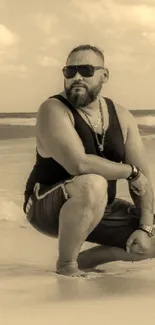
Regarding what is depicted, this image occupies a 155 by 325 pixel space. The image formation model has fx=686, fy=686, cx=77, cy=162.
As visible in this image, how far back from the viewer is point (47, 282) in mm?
1311

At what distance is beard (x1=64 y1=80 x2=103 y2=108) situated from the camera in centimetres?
131

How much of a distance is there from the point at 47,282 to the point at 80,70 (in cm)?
41

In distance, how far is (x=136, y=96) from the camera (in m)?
1.52

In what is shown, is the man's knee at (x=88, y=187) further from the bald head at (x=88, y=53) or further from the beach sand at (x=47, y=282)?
the bald head at (x=88, y=53)

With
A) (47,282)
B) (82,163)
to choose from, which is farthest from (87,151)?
(47,282)

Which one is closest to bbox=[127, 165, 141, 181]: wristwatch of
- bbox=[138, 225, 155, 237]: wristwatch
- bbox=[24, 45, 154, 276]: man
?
bbox=[24, 45, 154, 276]: man

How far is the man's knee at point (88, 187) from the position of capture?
1296 millimetres

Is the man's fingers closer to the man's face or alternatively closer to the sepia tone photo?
the sepia tone photo

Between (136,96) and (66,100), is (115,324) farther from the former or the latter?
(136,96)

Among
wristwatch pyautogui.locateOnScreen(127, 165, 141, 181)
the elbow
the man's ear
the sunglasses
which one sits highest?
the sunglasses

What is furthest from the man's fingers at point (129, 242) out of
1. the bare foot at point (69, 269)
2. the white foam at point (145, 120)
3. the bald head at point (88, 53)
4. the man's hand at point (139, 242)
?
the bald head at point (88, 53)

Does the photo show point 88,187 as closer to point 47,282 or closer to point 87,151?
point 87,151

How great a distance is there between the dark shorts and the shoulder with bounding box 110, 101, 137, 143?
0.48 ft

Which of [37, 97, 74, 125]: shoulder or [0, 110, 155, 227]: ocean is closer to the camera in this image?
[37, 97, 74, 125]: shoulder
